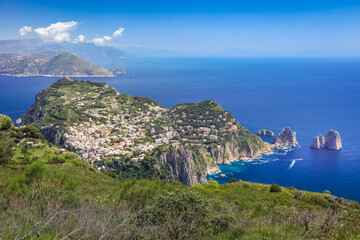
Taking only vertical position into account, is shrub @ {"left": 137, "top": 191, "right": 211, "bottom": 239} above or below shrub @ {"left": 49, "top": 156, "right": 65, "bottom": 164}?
above

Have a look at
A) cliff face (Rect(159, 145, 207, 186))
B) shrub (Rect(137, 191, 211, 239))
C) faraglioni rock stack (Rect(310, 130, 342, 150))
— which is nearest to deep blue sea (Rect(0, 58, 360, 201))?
faraglioni rock stack (Rect(310, 130, 342, 150))

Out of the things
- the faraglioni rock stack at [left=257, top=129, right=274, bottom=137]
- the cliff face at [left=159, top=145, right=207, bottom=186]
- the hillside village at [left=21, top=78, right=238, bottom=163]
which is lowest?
the cliff face at [left=159, top=145, right=207, bottom=186]

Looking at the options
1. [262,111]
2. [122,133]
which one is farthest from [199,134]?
[262,111]

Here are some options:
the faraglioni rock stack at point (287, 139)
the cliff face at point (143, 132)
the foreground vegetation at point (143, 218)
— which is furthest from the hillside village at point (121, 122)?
the foreground vegetation at point (143, 218)

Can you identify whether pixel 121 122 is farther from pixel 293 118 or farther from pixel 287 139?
pixel 293 118

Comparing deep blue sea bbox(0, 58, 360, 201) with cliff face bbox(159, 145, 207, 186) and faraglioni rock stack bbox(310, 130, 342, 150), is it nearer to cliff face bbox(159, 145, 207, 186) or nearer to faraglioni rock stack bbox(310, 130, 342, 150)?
faraglioni rock stack bbox(310, 130, 342, 150)

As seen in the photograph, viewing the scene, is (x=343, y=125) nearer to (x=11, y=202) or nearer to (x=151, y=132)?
(x=151, y=132)

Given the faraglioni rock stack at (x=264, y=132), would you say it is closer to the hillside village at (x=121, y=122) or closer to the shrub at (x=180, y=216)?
the hillside village at (x=121, y=122)

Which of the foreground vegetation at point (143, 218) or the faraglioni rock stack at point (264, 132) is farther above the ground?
the foreground vegetation at point (143, 218)
